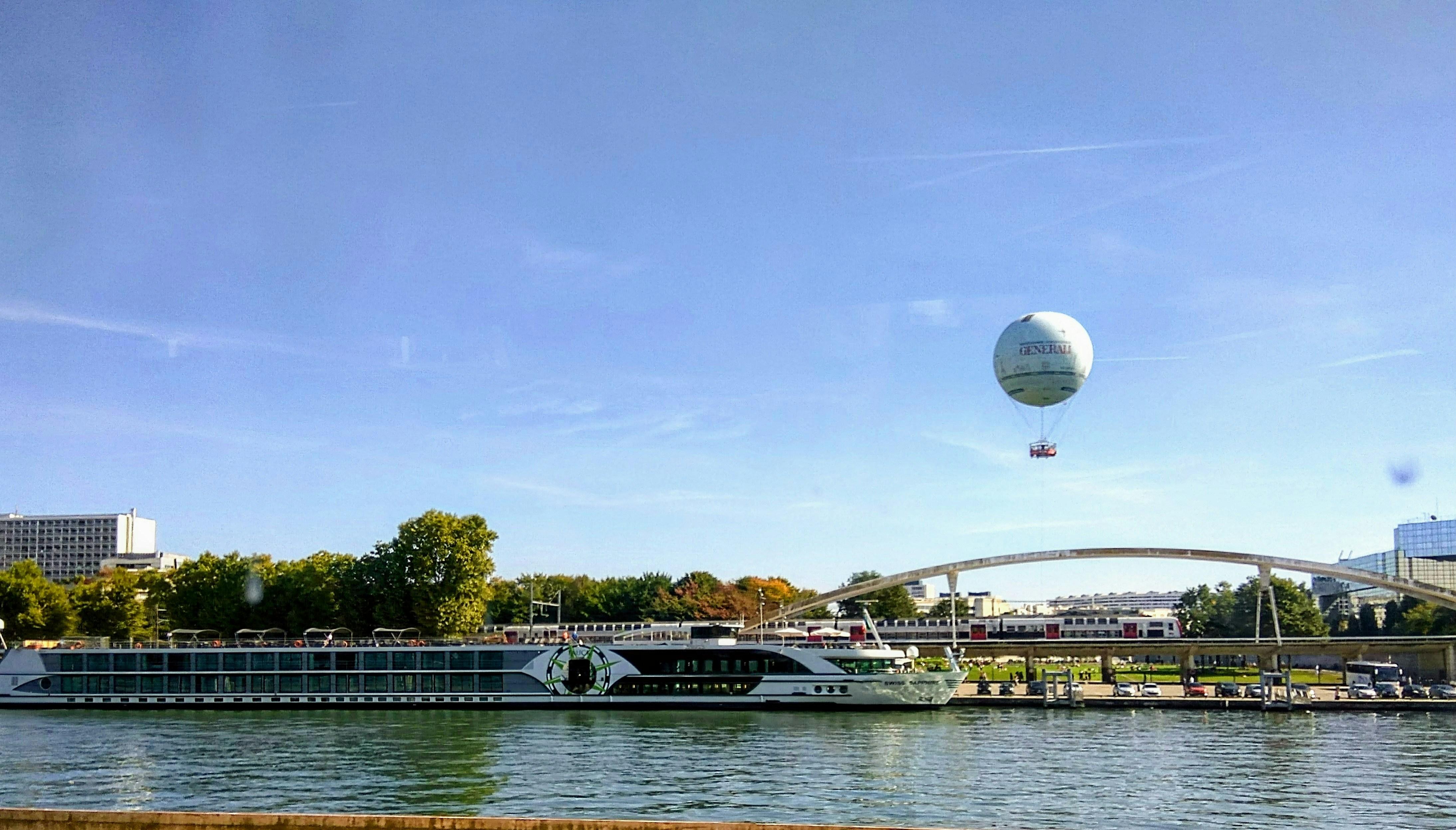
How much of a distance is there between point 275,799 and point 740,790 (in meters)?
12.0

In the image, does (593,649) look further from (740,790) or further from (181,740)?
(740,790)

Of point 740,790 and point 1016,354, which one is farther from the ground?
point 1016,354

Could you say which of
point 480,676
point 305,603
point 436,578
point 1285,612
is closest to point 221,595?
point 305,603

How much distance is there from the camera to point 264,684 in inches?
2655

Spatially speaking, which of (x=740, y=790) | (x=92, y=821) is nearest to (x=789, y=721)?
(x=740, y=790)

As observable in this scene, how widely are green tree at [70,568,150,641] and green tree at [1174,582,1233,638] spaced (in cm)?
9983

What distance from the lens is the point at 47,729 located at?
5466cm

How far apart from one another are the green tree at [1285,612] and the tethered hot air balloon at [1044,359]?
6376 cm

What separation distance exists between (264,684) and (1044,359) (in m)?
44.3

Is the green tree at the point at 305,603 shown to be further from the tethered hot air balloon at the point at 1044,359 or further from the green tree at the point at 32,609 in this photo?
the tethered hot air balloon at the point at 1044,359

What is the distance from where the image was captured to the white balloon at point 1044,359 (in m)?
65.0

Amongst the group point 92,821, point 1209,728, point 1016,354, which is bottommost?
point 1209,728

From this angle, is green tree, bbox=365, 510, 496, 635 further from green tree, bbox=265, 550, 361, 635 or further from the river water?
the river water

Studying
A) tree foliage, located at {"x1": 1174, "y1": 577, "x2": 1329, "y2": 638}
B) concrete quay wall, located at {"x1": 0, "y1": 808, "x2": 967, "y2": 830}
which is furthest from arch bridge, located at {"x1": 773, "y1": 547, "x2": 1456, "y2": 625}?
concrete quay wall, located at {"x1": 0, "y1": 808, "x2": 967, "y2": 830}
